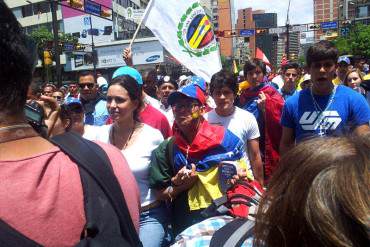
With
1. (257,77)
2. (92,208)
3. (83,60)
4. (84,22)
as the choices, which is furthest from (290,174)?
(84,22)

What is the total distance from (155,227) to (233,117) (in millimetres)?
1371

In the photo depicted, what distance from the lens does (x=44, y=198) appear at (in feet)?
3.55

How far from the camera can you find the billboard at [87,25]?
177 feet

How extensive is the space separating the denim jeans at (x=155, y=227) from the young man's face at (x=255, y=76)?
102 inches

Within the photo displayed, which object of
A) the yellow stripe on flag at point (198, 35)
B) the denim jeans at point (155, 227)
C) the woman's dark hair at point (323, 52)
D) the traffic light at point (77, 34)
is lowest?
the denim jeans at point (155, 227)

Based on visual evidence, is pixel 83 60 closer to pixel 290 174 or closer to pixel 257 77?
pixel 257 77

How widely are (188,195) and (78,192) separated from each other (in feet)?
5.98

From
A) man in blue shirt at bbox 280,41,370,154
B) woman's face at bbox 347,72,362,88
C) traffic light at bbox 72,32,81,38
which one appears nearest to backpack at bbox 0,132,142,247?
man in blue shirt at bbox 280,41,370,154

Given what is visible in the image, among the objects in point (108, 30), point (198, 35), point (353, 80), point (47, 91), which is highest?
point (108, 30)

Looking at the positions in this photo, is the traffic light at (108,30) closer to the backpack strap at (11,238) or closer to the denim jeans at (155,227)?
the denim jeans at (155,227)

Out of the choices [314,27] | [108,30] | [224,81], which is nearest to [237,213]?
[224,81]

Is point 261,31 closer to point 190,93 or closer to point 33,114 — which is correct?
point 190,93

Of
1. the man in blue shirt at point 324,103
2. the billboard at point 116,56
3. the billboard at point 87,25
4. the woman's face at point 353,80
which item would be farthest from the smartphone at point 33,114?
the billboard at point 87,25

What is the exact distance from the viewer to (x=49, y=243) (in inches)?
42.0
